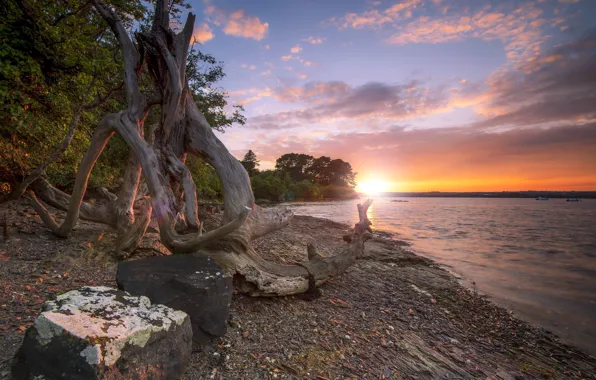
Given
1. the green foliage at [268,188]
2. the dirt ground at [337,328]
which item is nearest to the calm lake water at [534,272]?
the dirt ground at [337,328]

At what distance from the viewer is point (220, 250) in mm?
4352

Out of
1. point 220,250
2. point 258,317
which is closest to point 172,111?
point 220,250

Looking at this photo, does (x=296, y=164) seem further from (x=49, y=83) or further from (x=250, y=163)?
(x=49, y=83)

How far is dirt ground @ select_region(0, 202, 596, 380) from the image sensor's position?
9.89ft

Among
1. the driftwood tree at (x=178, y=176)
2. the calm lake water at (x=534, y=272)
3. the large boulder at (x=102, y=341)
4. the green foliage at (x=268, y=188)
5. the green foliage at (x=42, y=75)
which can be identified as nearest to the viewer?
the large boulder at (x=102, y=341)

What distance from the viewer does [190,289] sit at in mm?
3072

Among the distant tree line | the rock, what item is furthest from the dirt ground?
the distant tree line

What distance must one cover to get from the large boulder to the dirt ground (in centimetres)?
55

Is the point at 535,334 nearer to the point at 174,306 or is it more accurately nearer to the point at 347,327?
the point at 347,327

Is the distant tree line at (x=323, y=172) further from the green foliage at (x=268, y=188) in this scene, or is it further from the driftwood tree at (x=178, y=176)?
the driftwood tree at (x=178, y=176)

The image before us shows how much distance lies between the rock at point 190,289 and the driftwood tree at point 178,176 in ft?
2.51

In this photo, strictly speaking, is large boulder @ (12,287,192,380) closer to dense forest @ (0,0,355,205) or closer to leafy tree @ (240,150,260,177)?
dense forest @ (0,0,355,205)

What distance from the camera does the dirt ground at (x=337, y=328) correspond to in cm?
301

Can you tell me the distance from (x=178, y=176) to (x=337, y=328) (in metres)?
3.80
